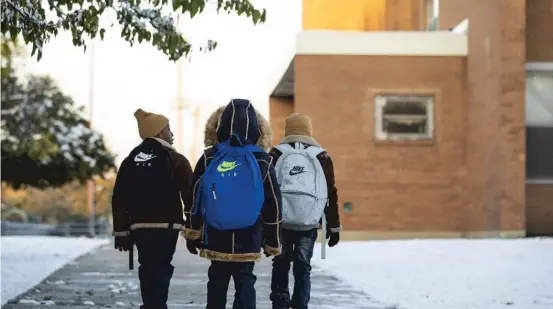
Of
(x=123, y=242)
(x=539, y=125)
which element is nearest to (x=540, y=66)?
(x=539, y=125)

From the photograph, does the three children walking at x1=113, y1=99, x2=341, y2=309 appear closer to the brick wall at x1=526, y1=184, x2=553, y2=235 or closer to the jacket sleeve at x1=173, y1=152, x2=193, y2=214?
the jacket sleeve at x1=173, y1=152, x2=193, y2=214

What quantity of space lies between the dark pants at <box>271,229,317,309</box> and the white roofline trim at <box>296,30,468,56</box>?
1382 centimetres

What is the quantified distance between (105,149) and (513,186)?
28833mm

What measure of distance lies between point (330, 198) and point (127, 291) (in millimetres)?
3530

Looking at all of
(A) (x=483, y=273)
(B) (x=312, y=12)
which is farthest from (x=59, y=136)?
(A) (x=483, y=273)

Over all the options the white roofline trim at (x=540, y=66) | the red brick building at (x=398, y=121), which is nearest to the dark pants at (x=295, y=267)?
the white roofline trim at (x=540, y=66)

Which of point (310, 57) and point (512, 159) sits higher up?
point (310, 57)

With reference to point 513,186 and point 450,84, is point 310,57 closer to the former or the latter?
point 450,84

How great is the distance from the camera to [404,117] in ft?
69.4

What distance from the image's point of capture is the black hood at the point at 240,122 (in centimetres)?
637

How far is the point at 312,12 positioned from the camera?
31.5m

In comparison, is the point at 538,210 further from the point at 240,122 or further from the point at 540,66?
the point at 240,122

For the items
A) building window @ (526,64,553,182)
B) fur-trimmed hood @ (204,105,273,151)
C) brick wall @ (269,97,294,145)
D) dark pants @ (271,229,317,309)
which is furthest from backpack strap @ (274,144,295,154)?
brick wall @ (269,97,294,145)

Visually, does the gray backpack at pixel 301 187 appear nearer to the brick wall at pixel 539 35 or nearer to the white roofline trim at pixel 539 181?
the white roofline trim at pixel 539 181
